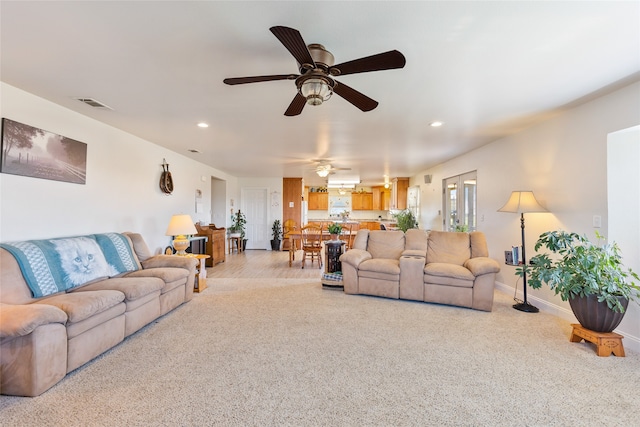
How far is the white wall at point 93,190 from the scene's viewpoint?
104 inches

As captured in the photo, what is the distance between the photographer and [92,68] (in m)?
2.27

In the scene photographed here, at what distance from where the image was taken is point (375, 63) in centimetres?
168

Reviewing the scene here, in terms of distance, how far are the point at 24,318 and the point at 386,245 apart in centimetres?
409

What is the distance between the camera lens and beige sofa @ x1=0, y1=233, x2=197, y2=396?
6.05 ft

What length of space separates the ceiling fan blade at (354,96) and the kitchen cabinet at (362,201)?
926cm

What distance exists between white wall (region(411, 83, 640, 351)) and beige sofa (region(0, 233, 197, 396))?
4.60m

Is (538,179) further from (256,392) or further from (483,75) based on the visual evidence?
(256,392)

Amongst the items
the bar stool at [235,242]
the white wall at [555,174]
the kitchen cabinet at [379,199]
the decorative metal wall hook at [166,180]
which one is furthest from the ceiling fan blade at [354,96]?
the kitchen cabinet at [379,199]

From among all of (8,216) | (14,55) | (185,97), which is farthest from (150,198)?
(14,55)

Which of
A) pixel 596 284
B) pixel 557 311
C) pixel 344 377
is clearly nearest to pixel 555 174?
pixel 596 284

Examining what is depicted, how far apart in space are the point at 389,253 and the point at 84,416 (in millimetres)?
3855

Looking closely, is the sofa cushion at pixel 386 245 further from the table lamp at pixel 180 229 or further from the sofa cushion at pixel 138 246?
the sofa cushion at pixel 138 246

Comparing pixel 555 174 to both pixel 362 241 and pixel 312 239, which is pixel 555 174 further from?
pixel 312 239

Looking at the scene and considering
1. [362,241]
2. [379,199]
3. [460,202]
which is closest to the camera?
[362,241]
